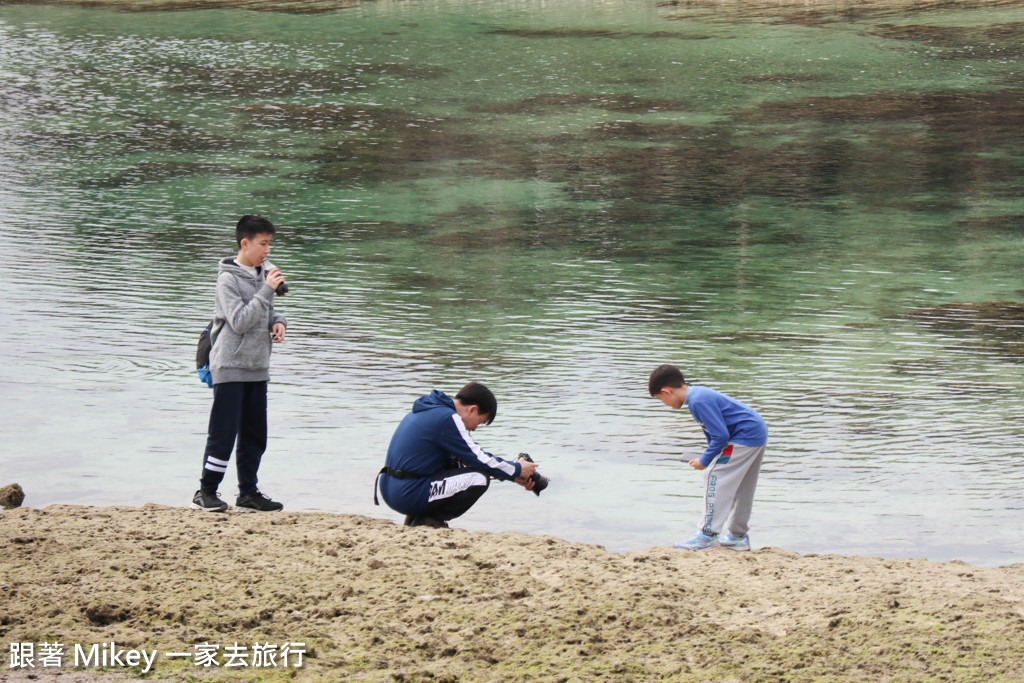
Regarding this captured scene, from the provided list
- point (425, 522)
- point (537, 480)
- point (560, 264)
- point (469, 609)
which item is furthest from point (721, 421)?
point (560, 264)

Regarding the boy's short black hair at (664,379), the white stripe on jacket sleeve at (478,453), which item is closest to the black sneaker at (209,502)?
the white stripe on jacket sleeve at (478,453)

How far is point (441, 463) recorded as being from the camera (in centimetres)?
548

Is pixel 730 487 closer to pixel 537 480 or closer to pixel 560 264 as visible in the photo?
pixel 537 480

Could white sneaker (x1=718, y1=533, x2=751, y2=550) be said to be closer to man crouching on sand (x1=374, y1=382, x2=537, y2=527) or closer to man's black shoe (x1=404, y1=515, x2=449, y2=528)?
man crouching on sand (x1=374, y1=382, x2=537, y2=527)

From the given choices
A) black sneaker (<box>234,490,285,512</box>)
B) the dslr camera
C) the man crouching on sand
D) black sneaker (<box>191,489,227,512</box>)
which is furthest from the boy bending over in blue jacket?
black sneaker (<box>191,489,227,512</box>)

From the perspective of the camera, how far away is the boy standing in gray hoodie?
5.39m

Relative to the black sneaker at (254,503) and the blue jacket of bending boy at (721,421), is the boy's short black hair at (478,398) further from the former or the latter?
the black sneaker at (254,503)

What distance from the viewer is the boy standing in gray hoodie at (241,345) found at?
5.39 meters

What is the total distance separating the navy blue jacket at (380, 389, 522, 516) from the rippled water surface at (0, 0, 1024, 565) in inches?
23.8

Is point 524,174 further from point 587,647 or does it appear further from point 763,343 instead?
point 587,647

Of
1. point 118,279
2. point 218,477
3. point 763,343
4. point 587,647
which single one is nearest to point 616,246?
point 763,343

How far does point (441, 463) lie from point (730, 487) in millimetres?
1240

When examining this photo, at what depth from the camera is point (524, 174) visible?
14.9m

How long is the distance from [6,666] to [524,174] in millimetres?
11467
